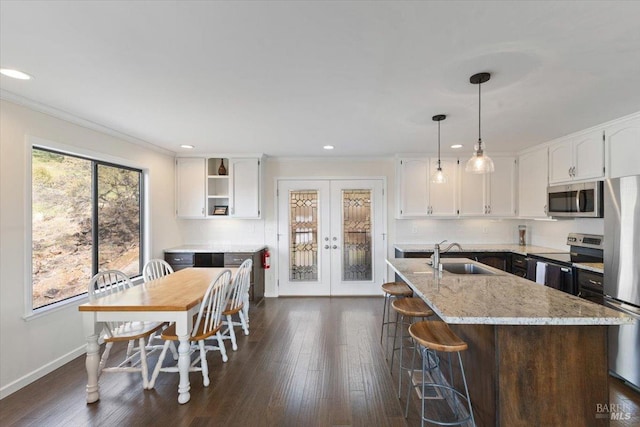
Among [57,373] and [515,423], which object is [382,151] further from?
[57,373]

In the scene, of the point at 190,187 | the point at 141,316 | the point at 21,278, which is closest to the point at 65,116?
the point at 21,278

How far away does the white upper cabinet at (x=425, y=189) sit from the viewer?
4539mm

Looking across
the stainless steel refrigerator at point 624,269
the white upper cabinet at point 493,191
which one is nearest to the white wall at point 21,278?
the stainless steel refrigerator at point 624,269

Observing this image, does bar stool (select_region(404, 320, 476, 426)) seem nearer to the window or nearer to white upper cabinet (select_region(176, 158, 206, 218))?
the window

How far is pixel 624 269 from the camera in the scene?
7.96 ft

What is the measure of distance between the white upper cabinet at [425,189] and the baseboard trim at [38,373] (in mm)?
4368

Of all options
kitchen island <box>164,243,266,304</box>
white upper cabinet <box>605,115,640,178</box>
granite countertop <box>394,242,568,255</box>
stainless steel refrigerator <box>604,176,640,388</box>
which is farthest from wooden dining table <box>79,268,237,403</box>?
white upper cabinet <box>605,115,640,178</box>

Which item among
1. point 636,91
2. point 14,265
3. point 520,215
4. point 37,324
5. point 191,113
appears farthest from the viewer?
point 520,215

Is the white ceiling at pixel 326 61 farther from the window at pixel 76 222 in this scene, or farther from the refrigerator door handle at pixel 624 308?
the refrigerator door handle at pixel 624 308

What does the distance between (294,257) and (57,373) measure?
314cm

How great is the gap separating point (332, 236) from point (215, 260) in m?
1.91

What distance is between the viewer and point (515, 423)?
154 centimetres

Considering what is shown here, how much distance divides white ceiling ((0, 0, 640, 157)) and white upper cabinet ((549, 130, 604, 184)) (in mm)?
261

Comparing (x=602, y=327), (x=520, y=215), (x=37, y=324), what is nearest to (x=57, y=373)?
(x=37, y=324)
